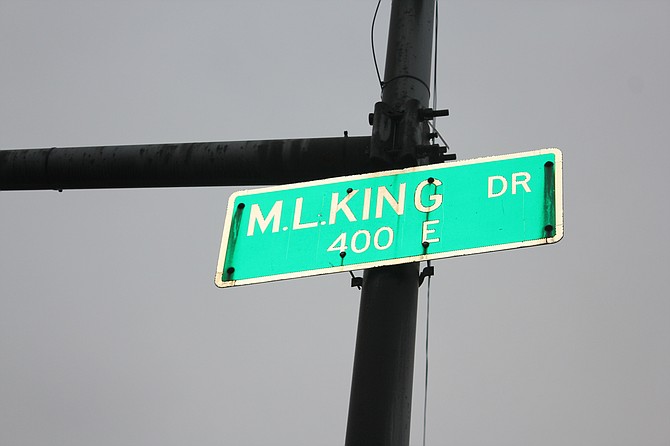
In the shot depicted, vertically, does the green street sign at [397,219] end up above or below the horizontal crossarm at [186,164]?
below

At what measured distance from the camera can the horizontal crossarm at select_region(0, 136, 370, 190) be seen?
3.46m

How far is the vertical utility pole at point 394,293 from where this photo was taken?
2805mm

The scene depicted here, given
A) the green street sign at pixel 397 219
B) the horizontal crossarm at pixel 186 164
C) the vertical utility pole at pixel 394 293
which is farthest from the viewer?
the horizontal crossarm at pixel 186 164

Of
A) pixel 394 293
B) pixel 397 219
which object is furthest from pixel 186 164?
pixel 394 293

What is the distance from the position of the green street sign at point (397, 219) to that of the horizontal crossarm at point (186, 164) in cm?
18

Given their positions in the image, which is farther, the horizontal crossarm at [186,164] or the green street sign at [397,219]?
the horizontal crossarm at [186,164]

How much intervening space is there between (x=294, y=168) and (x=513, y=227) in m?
0.89

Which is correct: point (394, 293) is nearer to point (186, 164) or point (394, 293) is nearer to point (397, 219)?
point (397, 219)

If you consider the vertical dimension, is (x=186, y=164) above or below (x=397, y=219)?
above

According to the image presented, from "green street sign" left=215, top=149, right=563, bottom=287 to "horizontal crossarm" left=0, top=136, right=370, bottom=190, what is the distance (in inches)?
7.1

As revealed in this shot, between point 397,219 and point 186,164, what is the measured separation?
3.11 ft

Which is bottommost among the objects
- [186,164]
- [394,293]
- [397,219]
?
[394,293]

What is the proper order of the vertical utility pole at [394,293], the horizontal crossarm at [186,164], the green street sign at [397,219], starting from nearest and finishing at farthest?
1. the vertical utility pole at [394,293]
2. the green street sign at [397,219]
3. the horizontal crossarm at [186,164]

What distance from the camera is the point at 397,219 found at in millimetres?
3109
